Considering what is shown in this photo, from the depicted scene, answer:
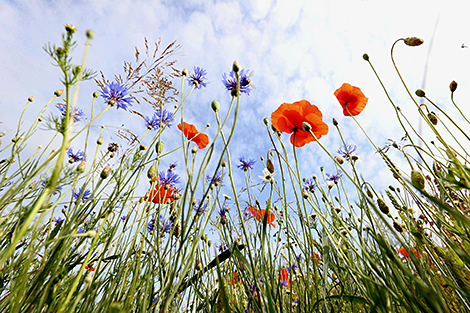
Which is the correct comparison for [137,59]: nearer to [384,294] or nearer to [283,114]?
[283,114]

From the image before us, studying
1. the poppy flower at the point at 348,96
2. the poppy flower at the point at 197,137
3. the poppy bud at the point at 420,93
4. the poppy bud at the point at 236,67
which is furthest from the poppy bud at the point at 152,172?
the poppy bud at the point at 420,93

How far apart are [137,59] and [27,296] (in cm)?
113

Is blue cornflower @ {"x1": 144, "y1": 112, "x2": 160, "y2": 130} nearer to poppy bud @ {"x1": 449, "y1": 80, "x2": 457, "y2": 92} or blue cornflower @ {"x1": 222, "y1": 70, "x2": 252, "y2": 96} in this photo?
blue cornflower @ {"x1": 222, "y1": 70, "x2": 252, "y2": 96}

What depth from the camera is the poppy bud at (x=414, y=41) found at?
0.92 m

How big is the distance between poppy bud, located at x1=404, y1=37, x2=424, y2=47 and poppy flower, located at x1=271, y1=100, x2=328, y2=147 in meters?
0.43

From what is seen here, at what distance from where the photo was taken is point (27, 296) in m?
0.51

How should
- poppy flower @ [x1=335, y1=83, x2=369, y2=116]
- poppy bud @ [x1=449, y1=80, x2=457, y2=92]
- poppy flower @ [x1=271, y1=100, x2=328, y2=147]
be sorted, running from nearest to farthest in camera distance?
poppy bud @ [x1=449, y1=80, x2=457, y2=92]
poppy flower @ [x1=271, y1=100, x2=328, y2=147]
poppy flower @ [x1=335, y1=83, x2=369, y2=116]

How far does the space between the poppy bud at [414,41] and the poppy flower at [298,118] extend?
1.40ft

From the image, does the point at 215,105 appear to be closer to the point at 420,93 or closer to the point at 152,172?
the point at 152,172

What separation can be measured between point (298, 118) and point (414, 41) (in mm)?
528

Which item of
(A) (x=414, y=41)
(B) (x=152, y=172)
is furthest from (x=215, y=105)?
(A) (x=414, y=41)

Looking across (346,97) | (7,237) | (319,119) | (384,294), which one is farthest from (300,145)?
(7,237)

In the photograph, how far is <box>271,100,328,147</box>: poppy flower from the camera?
3.64 feet

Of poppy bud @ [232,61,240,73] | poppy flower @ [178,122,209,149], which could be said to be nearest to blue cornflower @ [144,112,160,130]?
poppy flower @ [178,122,209,149]
